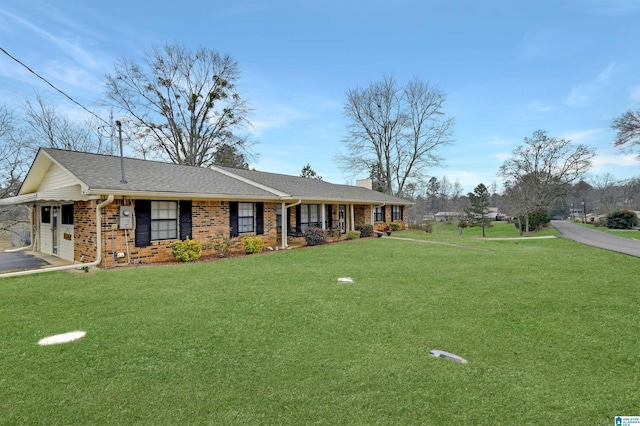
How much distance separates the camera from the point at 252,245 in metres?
12.7

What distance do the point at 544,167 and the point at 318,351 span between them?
110ft

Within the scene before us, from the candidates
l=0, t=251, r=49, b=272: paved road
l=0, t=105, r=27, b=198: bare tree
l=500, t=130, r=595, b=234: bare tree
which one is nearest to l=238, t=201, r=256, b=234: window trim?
l=0, t=251, r=49, b=272: paved road

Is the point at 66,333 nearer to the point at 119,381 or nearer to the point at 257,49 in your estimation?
the point at 119,381

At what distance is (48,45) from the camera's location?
10.9 m

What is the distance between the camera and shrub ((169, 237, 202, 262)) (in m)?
10.5

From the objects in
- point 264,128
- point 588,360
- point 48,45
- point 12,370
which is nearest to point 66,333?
point 12,370

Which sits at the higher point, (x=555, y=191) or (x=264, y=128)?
(x=264, y=128)

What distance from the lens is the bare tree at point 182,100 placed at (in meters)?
24.8

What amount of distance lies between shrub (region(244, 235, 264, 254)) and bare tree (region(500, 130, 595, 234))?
25.0m

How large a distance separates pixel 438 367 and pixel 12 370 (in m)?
4.58

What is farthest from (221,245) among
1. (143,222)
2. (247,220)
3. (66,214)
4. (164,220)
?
(66,214)

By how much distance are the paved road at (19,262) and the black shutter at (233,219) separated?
575 cm

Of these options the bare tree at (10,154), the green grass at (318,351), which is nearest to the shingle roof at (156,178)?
the green grass at (318,351)

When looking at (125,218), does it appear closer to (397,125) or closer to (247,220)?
(247,220)
